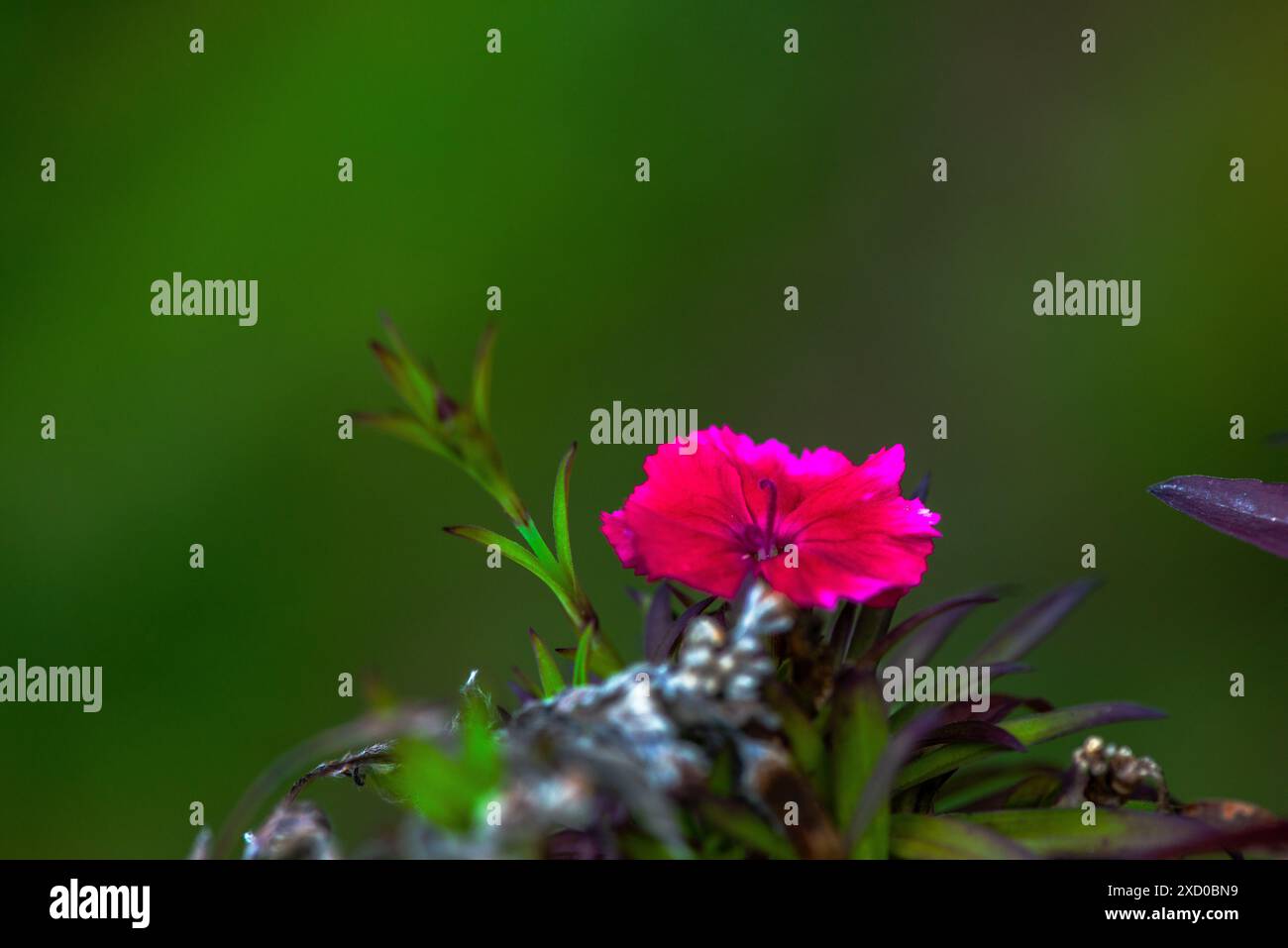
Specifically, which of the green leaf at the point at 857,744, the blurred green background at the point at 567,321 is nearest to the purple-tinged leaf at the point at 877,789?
the green leaf at the point at 857,744

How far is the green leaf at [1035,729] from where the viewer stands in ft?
2.02

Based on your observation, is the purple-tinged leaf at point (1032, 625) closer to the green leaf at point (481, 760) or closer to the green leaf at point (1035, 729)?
the green leaf at point (1035, 729)

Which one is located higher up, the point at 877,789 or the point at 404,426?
the point at 404,426

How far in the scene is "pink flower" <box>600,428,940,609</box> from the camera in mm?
591

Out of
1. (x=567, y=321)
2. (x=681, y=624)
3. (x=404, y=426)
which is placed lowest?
(x=681, y=624)

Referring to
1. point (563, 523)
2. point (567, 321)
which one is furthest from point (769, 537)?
point (567, 321)

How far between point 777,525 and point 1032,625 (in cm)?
22

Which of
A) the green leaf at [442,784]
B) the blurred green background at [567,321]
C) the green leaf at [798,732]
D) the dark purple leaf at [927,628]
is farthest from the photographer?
the blurred green background at [567,321]

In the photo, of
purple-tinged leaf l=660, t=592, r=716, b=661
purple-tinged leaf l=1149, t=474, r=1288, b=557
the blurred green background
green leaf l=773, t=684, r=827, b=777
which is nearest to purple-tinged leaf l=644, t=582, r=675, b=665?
purple-tinged leaf l=660, t=592, r=716, b=661

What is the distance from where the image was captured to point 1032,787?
685mm

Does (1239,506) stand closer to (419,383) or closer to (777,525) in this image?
(777,525)

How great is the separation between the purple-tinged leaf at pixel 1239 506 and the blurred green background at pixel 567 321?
1.68m

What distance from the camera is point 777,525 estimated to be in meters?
0.64
